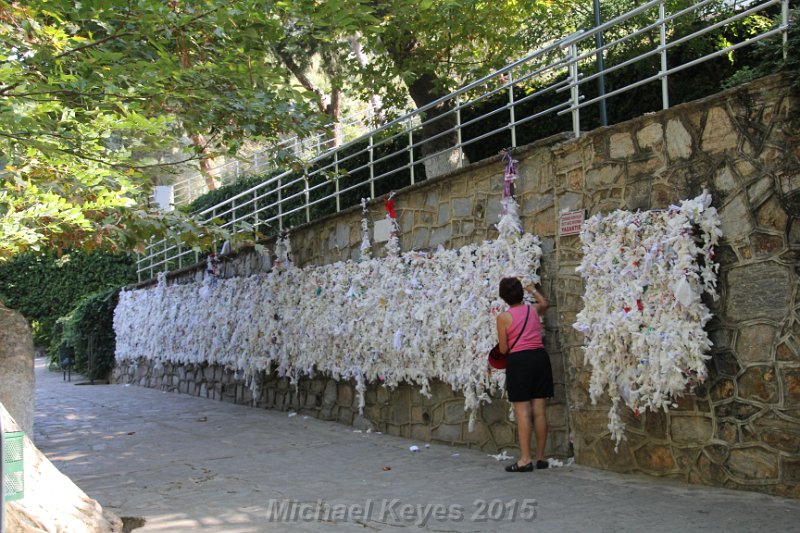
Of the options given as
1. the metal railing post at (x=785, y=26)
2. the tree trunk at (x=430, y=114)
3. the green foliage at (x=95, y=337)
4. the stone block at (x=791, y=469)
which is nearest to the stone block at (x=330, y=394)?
the tree trunk at (x=430, y=114)

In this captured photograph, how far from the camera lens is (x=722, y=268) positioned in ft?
19.3

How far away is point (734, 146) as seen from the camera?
583 cm

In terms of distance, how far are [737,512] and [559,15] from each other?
883 cm

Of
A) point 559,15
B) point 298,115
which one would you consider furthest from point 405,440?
point 559,15

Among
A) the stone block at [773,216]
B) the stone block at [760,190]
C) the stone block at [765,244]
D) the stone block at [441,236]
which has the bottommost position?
the stone block at [765,244]

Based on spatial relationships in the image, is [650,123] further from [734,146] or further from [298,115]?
[298,115]

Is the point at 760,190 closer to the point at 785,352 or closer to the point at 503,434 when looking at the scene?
the point at 785,352

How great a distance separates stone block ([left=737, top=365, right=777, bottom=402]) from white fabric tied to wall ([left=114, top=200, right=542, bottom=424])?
7.57ft

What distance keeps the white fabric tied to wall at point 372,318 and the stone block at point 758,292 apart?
210cm

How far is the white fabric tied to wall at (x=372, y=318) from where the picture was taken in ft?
26.8

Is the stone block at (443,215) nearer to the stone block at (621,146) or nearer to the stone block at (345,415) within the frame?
the stone block at (621,146)

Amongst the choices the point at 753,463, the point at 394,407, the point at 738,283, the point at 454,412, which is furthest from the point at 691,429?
the point at 394,407

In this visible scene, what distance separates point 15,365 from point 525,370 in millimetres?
4337

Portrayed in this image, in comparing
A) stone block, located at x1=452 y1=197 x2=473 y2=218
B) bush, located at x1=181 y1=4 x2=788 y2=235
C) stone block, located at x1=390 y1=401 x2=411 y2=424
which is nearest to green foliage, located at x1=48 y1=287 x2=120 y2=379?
bush, located at x1=181 y1=4 x2=788 y2=235
